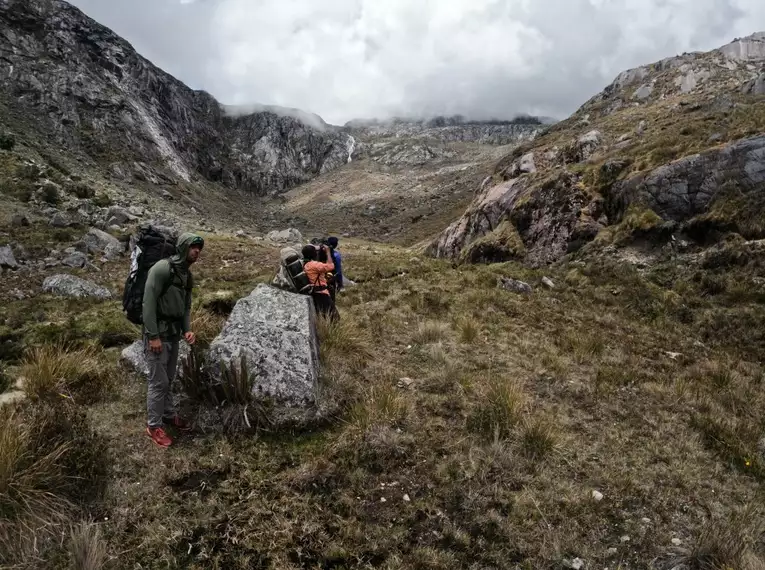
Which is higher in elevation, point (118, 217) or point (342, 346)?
point (118, 217)

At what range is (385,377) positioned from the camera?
24.0ft

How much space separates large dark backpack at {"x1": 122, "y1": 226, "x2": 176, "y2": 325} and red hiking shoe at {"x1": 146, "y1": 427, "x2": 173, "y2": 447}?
132 cm

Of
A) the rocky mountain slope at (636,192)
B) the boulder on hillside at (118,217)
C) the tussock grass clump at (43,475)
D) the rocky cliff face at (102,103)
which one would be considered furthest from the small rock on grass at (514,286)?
the rocky cliff face at (102,103)

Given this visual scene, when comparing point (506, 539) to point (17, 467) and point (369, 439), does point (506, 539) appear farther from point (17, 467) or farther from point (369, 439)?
point (17, 467)

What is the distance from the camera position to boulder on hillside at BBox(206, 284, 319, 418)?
5.83 m

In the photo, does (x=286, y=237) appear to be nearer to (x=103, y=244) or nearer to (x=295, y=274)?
(x=103, y=244)

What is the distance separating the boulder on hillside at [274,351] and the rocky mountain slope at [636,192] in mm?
15407

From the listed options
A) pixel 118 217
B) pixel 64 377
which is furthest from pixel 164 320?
pixel 118 217

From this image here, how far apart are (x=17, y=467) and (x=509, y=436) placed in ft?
17.3

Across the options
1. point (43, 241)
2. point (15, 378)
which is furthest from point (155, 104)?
point (15, 378)

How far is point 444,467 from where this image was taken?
16.8 ft

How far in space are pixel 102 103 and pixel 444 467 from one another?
88.4 metres

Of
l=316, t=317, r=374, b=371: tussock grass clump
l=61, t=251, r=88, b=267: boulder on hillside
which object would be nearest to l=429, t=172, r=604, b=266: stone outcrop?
l=316, t=317, r=374, b=371: tussock grass clump

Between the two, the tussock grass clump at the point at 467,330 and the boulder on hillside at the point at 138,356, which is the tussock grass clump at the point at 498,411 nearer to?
the tussock grass clump at the point at 467,330
